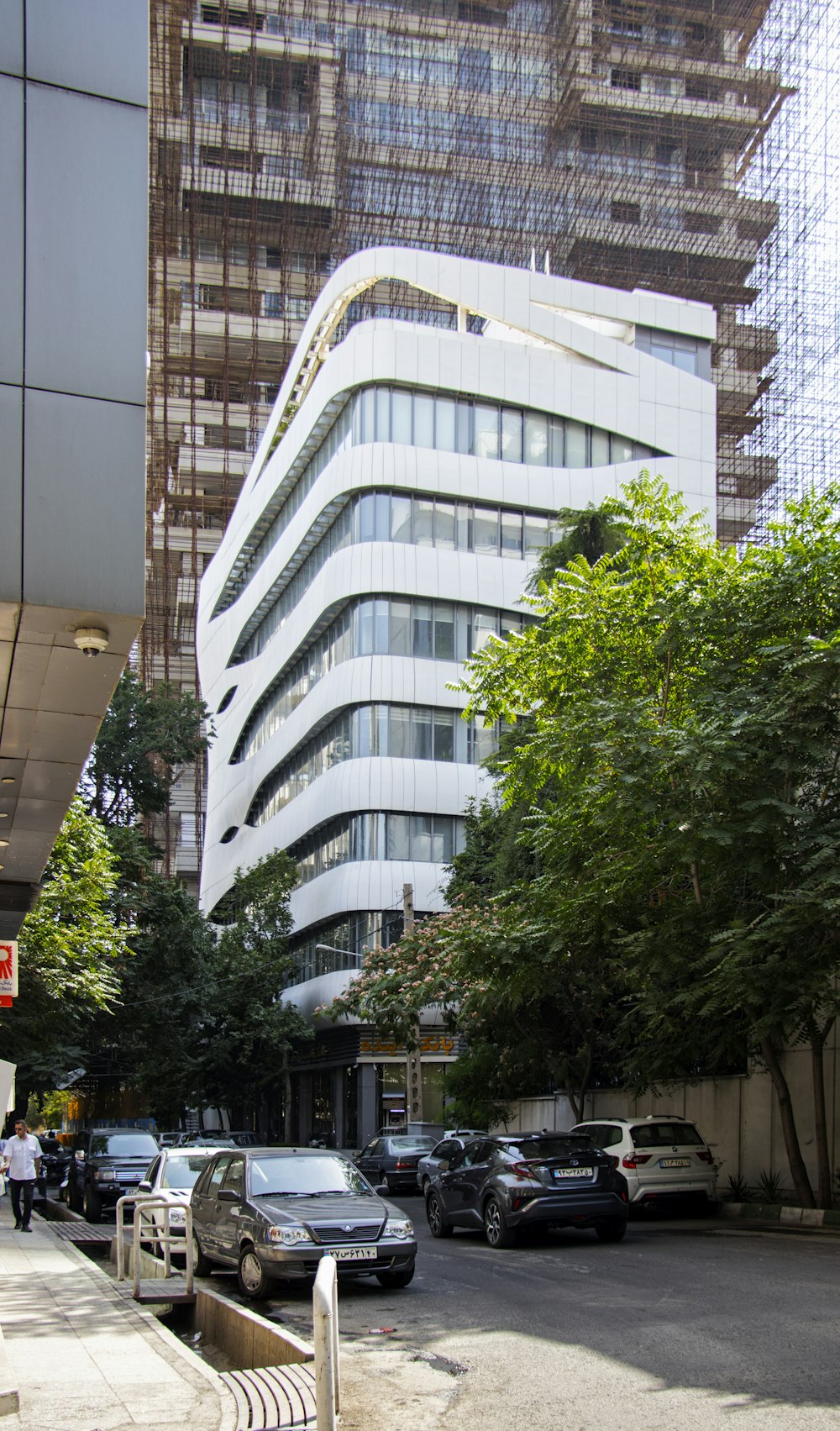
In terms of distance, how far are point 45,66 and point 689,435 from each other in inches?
1909

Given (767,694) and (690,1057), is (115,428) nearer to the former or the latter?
(767,694)

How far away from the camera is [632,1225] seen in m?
20.0

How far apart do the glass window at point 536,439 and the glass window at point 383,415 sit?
5.41 meters

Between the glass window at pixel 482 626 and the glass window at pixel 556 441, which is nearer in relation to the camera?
the glass window at pixel 482 626

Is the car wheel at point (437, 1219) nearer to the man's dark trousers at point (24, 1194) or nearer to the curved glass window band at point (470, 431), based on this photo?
the man's dark trousers at point (24, 1194)

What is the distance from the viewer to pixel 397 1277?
13.4 meters

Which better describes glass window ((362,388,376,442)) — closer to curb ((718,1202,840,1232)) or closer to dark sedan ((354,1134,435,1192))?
dark sedan ((354,1134,435,1192))

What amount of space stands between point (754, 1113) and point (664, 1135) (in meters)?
2.91

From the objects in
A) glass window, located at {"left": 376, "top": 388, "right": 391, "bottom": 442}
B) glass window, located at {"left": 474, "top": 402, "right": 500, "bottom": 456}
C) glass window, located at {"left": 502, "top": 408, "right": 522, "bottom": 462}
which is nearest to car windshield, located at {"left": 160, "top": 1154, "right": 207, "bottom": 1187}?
glass window, located at {"left": 376, "top": 388, "right": 391, "bottom": 442}

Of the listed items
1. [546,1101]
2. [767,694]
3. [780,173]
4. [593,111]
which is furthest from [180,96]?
[767,694]

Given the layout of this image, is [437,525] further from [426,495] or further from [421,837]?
[421,837]

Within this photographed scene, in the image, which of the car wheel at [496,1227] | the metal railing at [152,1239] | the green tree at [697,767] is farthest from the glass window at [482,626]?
the metal railing at [152,1239]

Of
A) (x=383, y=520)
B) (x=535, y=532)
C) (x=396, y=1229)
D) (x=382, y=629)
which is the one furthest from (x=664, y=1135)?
(x=535, y=532)

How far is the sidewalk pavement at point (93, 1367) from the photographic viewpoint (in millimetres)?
7609
